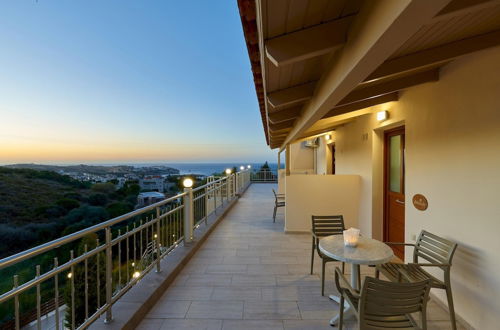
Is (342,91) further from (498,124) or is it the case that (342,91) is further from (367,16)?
(498,124)

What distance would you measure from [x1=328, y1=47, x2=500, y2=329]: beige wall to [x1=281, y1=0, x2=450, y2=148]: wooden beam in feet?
4.02

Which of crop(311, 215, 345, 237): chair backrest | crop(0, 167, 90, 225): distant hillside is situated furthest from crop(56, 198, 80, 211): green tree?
crop(311, 215, 345, 237): chair backrest

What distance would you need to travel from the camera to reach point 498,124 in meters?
1.87

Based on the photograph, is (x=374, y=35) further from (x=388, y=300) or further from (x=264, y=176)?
(x=264, y=176)

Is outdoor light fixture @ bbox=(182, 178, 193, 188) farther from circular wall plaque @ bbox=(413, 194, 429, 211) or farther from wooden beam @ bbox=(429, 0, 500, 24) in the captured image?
wooden beam @ bbox=(429, 0, 500, 24)

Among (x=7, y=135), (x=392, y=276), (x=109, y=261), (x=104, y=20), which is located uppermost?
(x=104, y=20)

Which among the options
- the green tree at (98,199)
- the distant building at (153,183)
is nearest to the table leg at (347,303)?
the green tree at (98,199)

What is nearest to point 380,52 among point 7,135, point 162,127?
point 7,135

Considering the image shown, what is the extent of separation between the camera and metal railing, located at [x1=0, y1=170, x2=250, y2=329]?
4.65 feet

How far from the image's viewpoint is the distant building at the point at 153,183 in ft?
32.2

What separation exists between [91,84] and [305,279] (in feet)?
40.6

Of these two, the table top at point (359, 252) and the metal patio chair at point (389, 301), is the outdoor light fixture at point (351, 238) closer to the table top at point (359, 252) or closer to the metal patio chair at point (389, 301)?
the table top at point (359, 252)

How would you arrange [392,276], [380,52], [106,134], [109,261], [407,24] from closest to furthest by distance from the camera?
[407,24] < [380,52] < [109,261] < [392,276] < [106,134]

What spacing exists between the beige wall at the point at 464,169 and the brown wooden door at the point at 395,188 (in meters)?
0.52
